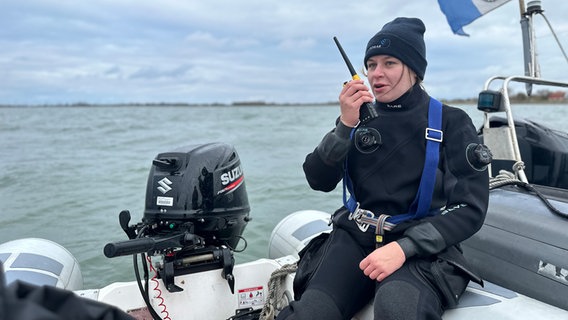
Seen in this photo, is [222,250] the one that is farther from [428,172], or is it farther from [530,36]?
[530,36]

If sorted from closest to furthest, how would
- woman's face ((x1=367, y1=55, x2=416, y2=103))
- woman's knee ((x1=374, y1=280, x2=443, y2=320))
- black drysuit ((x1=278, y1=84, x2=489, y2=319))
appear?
1. woman's knee ((x1=374, y1=280, x2=443, y2=320))
2. black drysuit ((x1=278, y1=84, x2=489, y2=319))
3. woman's face ((x1=367, y1=55, x2=416, y2=103))

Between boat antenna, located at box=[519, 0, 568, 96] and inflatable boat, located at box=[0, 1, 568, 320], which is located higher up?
boat antenna, located at box=[519, 0, 568, 96]

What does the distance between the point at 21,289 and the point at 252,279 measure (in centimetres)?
180

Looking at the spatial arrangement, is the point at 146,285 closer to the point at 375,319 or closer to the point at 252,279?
the point at 252,279

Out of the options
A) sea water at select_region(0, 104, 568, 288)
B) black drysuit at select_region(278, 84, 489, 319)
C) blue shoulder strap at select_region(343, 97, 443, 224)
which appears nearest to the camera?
black drysuit at select_region(278, 84, 489, 319)

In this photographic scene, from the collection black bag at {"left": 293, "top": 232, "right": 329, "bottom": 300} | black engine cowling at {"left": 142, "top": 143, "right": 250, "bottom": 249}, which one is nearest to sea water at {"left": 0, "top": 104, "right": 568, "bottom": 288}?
black engine cowling at {"left": 142, "top": 143, "right": 250, "bottom": 249}

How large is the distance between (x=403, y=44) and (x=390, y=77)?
5.3 inches

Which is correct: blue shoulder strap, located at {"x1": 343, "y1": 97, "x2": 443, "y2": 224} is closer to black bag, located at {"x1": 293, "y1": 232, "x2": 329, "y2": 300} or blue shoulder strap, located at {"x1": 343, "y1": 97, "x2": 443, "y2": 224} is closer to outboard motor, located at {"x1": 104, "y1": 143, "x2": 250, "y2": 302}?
black bag, located at {"x1": 293, "y1": 232, "x2": 329, "y2": 300}

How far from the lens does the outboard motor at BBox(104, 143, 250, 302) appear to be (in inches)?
90.6

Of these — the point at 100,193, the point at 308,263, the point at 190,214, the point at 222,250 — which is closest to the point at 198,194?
the point at 190,214

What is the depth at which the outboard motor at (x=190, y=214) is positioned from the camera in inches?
90.6

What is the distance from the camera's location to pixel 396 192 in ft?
6.18

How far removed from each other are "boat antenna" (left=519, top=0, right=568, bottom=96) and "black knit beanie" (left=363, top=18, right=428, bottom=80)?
5.49ft

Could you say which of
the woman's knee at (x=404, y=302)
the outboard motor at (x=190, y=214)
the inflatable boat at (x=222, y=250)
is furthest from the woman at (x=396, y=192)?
the outboard motor at (x=190, y=214)
